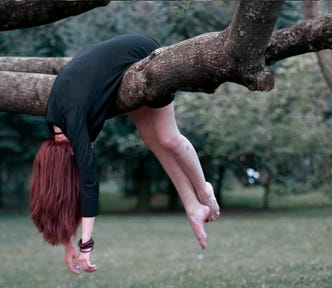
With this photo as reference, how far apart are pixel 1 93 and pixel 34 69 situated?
107cm

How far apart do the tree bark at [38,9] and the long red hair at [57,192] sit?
997 millimetres

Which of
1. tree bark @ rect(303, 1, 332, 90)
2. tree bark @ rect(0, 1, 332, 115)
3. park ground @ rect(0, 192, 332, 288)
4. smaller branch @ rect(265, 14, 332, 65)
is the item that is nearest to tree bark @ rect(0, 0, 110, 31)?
tree bark @ rect(0, 1, 332, 115)

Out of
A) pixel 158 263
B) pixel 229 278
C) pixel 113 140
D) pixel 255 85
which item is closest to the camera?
pixel 255 85

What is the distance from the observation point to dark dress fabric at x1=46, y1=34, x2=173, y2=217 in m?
→ 4.37

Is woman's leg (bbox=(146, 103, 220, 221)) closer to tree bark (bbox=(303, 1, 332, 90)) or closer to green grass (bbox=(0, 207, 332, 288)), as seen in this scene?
green grass (bbox=(0, 207, 332, 288))

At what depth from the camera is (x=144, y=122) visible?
202 inches

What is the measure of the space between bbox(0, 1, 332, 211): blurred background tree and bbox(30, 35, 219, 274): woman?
10987 mm

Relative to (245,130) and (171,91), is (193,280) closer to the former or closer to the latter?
(171,91)

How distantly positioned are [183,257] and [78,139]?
854 cm

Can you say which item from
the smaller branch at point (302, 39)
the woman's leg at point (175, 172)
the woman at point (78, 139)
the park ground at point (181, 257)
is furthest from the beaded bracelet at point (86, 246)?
the park ground at point (181, 257)

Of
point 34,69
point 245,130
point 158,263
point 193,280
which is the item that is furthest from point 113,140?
point 34,69

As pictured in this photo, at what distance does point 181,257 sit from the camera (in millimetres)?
12648

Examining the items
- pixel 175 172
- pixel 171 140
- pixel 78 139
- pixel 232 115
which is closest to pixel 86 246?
pixel 78 139

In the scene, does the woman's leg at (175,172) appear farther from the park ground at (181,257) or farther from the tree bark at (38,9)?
the park ground at (181,257)
